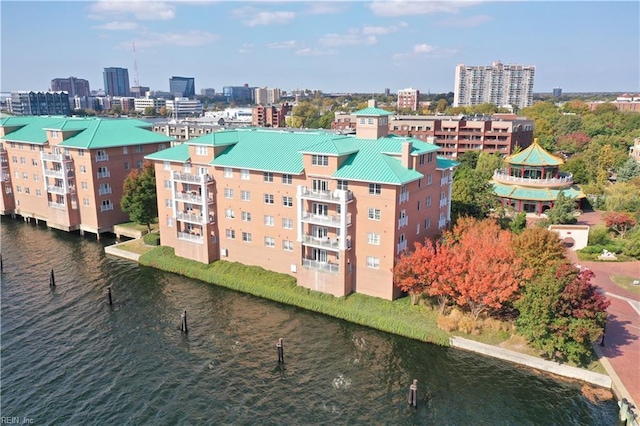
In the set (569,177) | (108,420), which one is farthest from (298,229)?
(569,177)

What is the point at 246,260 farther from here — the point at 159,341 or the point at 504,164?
the point at 504,164

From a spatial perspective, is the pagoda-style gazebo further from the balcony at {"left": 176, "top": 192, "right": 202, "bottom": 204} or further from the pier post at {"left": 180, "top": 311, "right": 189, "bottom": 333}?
the pier post at {"left": 180, "top": 311, "right": 189, "bottom": 333}

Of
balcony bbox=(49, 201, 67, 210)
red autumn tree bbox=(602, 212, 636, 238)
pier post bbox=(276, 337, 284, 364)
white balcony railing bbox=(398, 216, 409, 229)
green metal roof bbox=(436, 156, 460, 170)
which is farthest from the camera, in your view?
balcony bbox=(49, 201, 67, 210)

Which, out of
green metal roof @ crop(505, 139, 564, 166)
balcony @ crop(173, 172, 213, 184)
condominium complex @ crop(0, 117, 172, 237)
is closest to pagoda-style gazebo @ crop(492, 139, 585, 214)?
green metal roof @ crop(505, 139, 564, 166)

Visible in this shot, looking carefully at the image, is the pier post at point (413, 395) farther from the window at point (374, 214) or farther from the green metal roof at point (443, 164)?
the green metal roof at point (443, 164)

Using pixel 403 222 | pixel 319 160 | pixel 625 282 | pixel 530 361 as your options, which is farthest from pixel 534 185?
pixel 530 361

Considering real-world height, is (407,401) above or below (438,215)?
below
